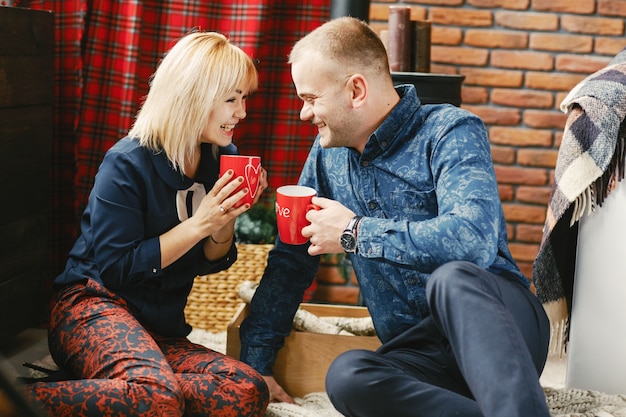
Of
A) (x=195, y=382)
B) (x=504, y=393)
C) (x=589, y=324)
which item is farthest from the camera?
(x=589, y=324)

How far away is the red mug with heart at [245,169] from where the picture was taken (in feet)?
5.96

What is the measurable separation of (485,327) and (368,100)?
0.65 m

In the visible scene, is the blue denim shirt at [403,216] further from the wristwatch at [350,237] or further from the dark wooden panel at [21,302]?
the dark wooden panel at [21,302]

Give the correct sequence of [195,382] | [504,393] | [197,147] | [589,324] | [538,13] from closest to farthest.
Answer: [504,393]
[195,382]
[197,147]
[589,324]
[538,13]

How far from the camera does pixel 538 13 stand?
122 inches

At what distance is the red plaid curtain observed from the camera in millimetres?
2756

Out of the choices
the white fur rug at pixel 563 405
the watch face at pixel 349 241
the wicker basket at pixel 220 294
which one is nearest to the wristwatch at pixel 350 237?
the watch face at pixel 349 241

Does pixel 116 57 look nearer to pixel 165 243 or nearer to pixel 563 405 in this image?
→ pixel 165 243

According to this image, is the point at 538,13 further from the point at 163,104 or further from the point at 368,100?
the point at 163,104

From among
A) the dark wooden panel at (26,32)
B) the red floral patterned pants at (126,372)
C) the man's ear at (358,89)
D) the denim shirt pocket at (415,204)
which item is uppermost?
the dark wooden panel at (26,32)

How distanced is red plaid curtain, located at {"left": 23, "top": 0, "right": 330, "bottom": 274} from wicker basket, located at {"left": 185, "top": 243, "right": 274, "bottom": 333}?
50 cm

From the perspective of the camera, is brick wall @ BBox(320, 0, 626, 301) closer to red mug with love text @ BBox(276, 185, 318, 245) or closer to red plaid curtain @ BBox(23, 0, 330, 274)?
red plaid curtain @ BBox(23, 0, 330, 274)

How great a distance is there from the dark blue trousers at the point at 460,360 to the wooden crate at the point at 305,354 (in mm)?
316

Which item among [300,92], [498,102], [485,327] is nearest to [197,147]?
[300,92]
